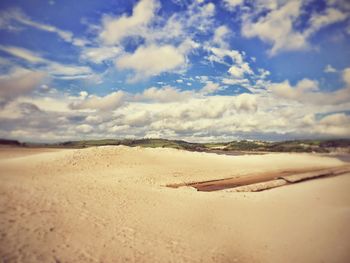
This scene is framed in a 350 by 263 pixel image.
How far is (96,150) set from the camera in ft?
98.1

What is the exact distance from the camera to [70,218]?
10.7m

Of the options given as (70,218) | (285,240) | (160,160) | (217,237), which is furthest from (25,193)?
(160,160)

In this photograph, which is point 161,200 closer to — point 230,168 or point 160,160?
point 160,160

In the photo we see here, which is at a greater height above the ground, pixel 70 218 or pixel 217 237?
pixel 70 218

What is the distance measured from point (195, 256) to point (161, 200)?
6148 mm

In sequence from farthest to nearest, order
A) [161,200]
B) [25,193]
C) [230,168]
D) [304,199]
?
[230,168]
[304,199]
[161,200]
[25,193]

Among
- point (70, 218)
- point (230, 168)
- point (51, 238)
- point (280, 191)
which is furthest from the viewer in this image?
point (230, 168)

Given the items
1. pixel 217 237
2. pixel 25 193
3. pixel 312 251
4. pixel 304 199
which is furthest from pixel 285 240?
pixel 25 193

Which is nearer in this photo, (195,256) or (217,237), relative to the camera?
(195,256)

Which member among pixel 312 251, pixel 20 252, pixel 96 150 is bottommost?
pixel 312 251

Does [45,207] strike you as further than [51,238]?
Yes

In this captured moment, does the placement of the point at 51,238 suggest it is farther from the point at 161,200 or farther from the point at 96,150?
the point at 96,150

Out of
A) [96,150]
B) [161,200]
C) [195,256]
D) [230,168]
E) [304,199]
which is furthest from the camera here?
[230,168]

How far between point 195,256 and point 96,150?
2204 centimetres
